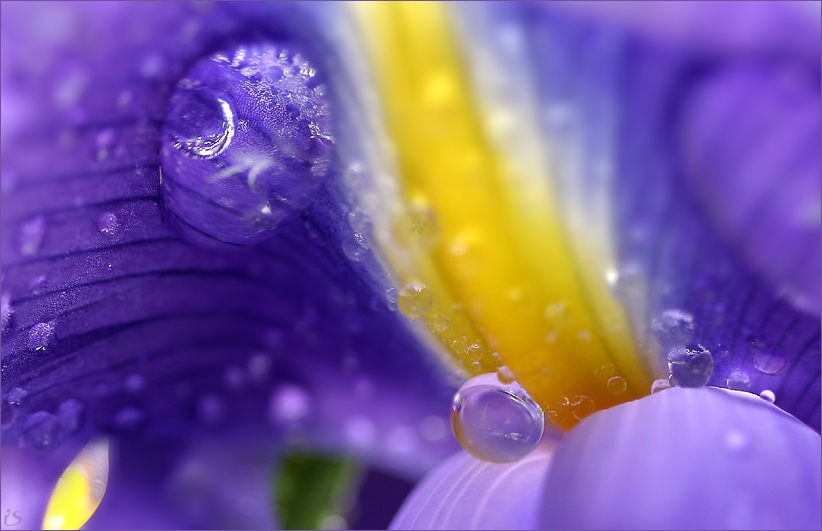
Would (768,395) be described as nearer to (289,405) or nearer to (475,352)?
(475,352)

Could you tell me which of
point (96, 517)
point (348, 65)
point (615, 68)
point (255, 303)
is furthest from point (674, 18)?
point (96, 517)

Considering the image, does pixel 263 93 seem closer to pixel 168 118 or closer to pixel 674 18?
pixel 168 118

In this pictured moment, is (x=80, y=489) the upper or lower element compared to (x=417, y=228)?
lower

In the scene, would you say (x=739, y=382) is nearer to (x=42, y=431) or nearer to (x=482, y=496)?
(x=482, y=496)

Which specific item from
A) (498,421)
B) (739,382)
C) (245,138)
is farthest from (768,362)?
(245,138)

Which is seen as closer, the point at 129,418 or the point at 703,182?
the point at 703,182

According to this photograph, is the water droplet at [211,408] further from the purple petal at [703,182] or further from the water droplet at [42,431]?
the purple petal at [703,182]

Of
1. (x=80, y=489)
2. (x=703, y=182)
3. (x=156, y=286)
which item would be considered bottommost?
(x=80, y=489)

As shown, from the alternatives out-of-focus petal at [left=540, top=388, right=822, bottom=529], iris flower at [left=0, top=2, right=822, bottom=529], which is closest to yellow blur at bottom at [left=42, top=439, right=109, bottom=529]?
iris flower at [left=0, top=2, right=822, bottom=529]

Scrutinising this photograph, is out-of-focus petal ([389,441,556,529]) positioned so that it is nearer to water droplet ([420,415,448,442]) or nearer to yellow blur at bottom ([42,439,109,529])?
water droplet ([420,415,448,442])
